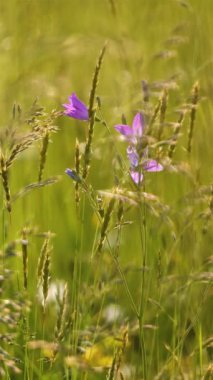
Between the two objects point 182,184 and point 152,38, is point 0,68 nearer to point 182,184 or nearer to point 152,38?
point 152,38

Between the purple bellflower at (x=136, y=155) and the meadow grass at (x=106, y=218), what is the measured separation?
0.6 inches

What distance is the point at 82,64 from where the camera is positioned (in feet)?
15.4

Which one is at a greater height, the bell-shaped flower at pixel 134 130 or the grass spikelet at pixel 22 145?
the bell-shaped flower at pixel 134 130

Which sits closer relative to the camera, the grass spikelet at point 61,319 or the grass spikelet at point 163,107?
the grass spikelet at point 61,319

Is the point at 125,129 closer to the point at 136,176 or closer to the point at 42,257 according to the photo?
the point at 136,176

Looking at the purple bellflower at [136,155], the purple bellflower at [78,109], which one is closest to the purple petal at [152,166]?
the purple bellflower at [136,155]

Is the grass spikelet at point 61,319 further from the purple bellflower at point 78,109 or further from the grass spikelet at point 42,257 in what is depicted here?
the purple bellflower at point 78,109

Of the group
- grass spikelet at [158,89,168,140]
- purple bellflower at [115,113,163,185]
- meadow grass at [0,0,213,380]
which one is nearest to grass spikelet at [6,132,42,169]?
meadow grass at [0,0,213,380]

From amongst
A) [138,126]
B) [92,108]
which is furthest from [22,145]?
[138,126]

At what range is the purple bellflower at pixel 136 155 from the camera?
4.26 feet

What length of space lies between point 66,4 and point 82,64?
0.50 meters

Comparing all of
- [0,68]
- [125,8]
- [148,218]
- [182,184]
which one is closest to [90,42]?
[148,218]

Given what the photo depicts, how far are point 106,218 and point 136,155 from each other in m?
0.14

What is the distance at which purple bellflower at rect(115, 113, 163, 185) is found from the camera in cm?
130
